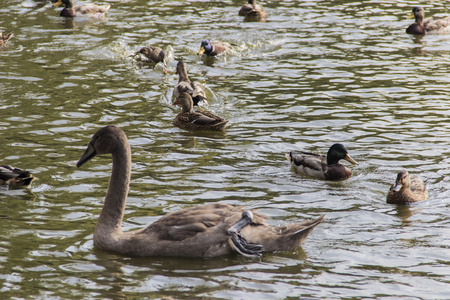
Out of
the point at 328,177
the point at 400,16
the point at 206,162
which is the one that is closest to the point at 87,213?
the point at 206,162

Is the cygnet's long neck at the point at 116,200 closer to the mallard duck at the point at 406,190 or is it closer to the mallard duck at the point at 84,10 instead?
the mallard duck at the point at 406,190

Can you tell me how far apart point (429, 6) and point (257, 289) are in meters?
20.2

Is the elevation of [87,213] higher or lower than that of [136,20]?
lower

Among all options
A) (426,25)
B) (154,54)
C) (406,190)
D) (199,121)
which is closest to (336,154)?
(406,190)

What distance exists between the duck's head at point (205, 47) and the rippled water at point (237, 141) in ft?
1.21

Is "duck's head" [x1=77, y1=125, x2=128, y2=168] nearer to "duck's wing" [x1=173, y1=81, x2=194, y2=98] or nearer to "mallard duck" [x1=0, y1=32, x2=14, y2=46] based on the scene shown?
"duck's wing" [x1=173, y1=81, x2=194, y2=98]

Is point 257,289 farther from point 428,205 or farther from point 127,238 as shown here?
point 428,205

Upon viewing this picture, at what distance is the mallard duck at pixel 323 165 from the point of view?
10.9 meters

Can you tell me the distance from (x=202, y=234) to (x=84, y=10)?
17.2 meters

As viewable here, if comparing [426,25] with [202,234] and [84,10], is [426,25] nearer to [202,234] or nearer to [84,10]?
[84,10]

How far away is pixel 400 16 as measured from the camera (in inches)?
914

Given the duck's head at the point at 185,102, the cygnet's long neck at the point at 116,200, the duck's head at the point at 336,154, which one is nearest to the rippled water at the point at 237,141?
the cygnet's long neck at the point at 116,200

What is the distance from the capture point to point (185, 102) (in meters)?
14.1

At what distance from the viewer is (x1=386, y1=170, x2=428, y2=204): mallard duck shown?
978 cm
